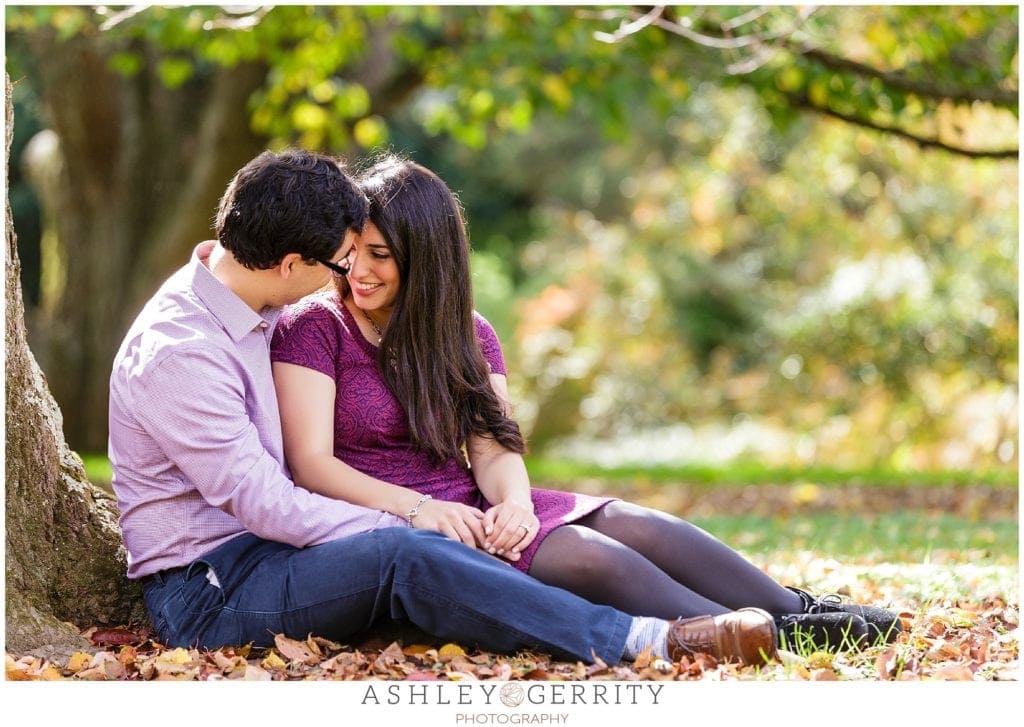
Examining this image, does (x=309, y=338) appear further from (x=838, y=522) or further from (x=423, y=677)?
(x=838, y=522)

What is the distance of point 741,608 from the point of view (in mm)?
3191

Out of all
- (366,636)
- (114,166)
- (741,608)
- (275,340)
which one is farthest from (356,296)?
(114,166)

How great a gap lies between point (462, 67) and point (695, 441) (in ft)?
25.1

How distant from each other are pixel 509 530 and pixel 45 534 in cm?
128

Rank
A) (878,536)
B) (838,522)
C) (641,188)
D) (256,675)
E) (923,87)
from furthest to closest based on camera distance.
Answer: (641,188) → (923,87) → (838,522) → (878,536) → (256,675)

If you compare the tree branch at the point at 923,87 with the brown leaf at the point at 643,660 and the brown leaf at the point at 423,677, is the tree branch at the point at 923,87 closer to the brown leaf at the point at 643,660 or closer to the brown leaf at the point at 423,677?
the brown leaf at the point at 643,660

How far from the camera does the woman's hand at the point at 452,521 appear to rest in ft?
10.2

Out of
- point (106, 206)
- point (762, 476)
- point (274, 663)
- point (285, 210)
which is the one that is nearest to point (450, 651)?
point (274, 663)

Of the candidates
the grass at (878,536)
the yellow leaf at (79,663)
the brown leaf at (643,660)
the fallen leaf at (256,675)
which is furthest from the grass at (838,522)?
the yellow leaf at (79,663)

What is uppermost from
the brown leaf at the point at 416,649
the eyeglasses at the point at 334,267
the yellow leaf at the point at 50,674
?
the eyeglasses at the point at 334,267

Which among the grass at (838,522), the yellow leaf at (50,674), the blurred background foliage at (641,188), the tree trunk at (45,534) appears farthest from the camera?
the blurred background foliage at (641,188)

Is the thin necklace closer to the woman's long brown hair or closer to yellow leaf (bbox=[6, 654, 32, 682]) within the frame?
the woman's long brown hair

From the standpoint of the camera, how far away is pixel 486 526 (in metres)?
3.12

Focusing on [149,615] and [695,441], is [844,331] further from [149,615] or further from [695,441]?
[149,615]
